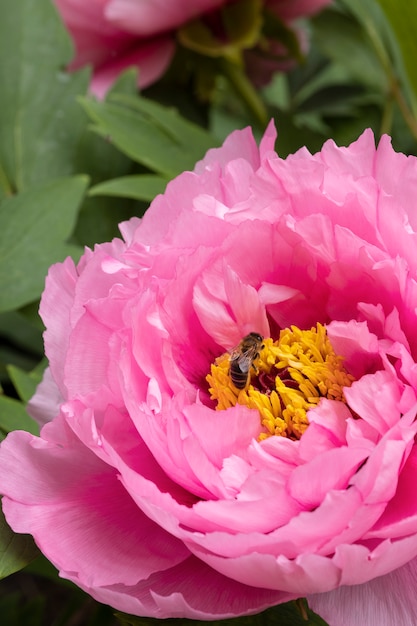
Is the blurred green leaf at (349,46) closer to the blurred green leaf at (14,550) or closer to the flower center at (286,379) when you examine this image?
the flower center at (286,379)

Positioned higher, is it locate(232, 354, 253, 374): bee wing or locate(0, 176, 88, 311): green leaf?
locate(232, 354, 253, 374): bee wing

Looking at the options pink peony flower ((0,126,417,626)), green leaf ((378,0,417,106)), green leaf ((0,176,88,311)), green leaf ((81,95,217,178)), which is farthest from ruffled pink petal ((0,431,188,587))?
green leaf ((378,0,417,106))

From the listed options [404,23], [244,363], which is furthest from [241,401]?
[404,23]

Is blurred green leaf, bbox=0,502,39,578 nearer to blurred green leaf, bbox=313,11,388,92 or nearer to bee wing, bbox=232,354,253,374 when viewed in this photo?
bee wing, bbox=232,354,253,374

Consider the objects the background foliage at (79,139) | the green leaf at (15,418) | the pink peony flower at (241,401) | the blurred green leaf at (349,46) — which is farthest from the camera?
the blurred green leaf at (349,46)

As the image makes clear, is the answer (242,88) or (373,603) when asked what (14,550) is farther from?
(242,88)

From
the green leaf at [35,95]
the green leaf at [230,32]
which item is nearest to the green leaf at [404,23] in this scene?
the green leaf at [230,32]
